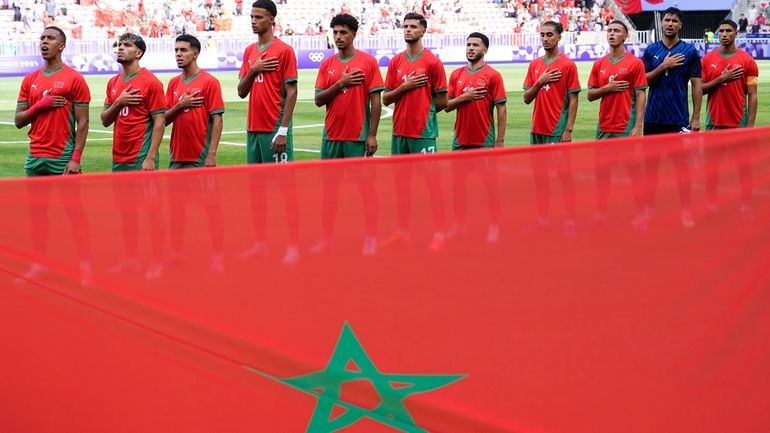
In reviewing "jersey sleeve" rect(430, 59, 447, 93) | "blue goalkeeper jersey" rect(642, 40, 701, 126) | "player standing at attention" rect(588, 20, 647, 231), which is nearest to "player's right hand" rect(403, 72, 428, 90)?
"jersey sleeve" rect(430, 59, 447, 93)

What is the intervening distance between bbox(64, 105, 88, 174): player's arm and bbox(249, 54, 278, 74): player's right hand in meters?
1.55

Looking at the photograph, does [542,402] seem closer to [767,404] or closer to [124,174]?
[767,404]

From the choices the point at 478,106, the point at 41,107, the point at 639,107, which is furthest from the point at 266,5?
the point at 639,107

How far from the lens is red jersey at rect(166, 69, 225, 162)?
31.3ft

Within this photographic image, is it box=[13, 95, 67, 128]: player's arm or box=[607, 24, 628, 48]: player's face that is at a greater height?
box=[607, 24, 628, 48]: player's face

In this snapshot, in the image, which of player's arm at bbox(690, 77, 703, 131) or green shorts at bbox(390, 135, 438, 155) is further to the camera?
player's arm at bbox(690, 77, 703, 131)

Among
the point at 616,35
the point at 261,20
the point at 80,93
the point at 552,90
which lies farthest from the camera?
the point at 552,90

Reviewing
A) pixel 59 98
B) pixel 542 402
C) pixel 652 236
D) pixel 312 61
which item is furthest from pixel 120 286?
pixel 312 61

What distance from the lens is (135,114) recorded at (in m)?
9.37

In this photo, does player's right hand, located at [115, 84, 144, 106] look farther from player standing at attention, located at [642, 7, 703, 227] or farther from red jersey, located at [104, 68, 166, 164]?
player standing at attention, located at [642, 7, 703, 227]

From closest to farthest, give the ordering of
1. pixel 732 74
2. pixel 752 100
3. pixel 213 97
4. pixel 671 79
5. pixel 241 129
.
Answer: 1. pixel 213 97
2. pixel 671 79
3. pixel 752 100
4. pixel 732 74
5. pixel 241 129

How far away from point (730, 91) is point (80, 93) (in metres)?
6.76

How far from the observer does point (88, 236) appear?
398cm

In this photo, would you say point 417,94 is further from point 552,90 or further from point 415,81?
point 552,90
